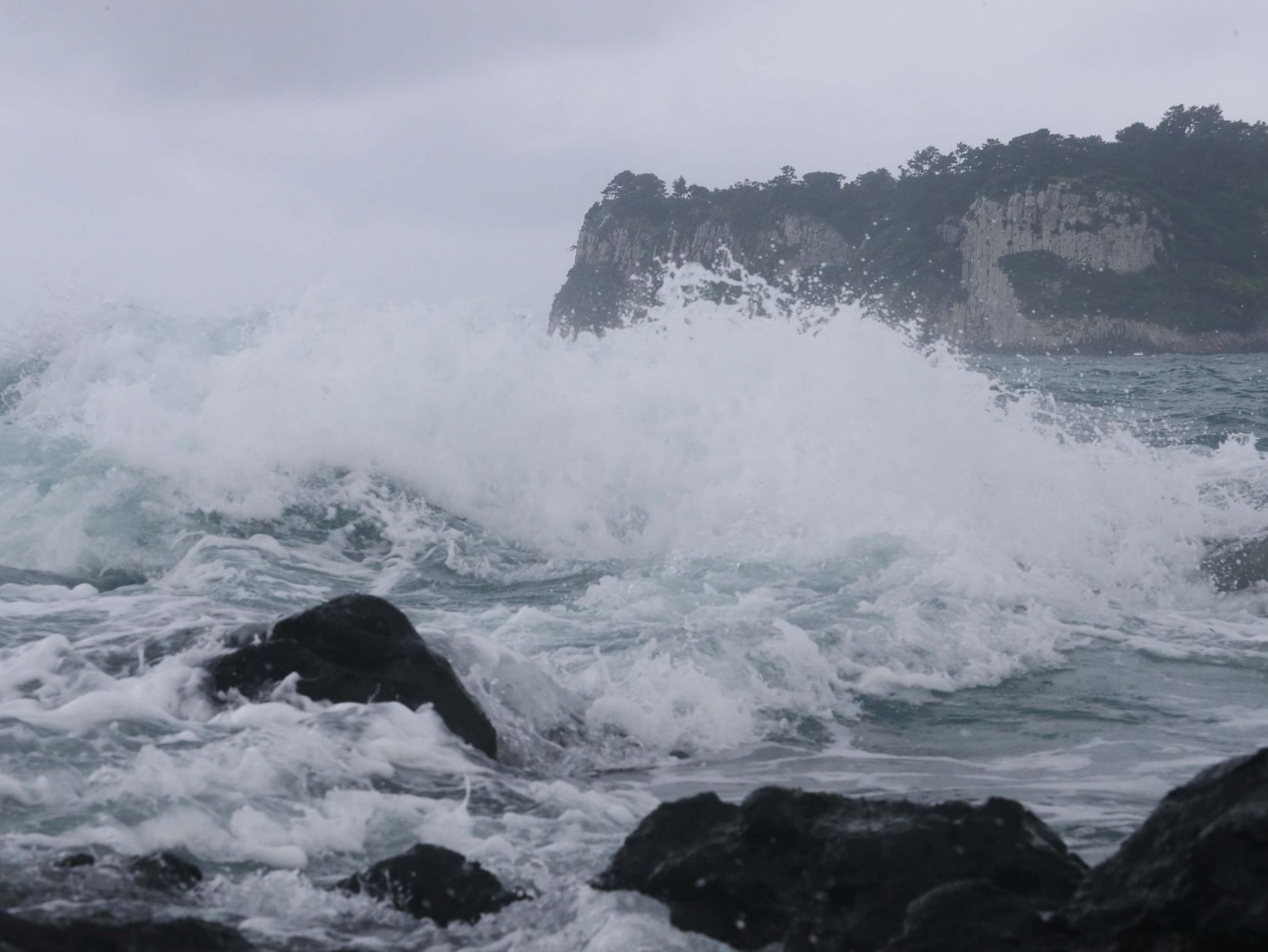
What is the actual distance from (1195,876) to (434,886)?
1908 mm

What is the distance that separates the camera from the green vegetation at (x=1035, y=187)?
218 feet

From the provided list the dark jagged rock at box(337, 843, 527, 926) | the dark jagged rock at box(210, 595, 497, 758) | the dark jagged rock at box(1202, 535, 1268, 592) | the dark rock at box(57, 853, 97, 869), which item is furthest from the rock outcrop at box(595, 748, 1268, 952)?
the dark jagged rock at box(1202, 535, 1268, 592)

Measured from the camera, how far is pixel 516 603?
8492mm

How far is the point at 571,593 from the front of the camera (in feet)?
28.8

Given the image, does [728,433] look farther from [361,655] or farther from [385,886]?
[385,886]

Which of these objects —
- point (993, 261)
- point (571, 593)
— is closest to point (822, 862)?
point (571, 593)

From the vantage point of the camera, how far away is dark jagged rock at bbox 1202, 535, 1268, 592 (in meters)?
9.13

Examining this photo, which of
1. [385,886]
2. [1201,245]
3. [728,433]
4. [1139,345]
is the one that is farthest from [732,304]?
[1201,245]

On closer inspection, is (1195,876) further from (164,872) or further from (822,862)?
(164,872)

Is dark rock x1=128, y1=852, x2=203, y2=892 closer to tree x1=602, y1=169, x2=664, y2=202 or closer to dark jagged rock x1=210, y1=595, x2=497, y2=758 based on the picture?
dark jagged rock x1=210, y1=595, x2=497, y2=758

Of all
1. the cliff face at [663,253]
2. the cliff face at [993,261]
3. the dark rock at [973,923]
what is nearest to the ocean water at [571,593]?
the dark rock at [973,923]

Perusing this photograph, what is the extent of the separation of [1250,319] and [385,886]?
66.0 m

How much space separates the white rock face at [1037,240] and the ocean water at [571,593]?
5234 cm

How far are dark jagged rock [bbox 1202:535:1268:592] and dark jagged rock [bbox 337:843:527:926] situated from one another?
7.24 meters
